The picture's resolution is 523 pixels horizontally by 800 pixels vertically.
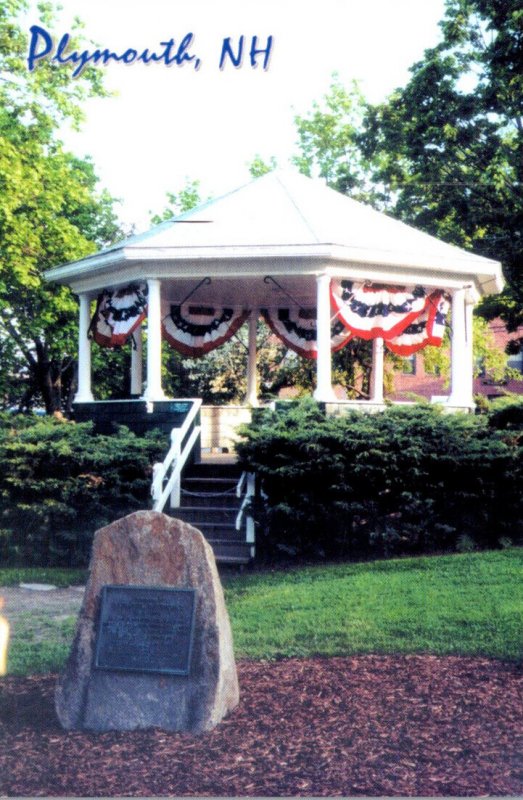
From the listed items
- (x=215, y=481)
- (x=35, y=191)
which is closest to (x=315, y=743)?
(x=215, y=481)

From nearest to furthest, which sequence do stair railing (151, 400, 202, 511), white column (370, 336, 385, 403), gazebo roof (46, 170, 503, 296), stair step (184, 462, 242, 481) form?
stair railing (151, 400, 202, 511)
gazebo roof (46, 170, 503, 296)
stair step (184, 462, 242, 481)
white column (370, 336, 385, 403)

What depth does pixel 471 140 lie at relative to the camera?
23.0m

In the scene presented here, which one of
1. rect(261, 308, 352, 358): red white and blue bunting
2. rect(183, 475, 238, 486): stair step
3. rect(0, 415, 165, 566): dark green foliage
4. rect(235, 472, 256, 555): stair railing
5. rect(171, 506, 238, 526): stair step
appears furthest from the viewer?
rect(261, 308, 352, 358): red white and blue bunting

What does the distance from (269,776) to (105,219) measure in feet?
106

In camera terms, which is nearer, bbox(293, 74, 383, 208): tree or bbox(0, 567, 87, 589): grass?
bbox(0, 567, 87, 589): grass

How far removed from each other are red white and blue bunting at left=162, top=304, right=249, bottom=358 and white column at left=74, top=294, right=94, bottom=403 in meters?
1.44

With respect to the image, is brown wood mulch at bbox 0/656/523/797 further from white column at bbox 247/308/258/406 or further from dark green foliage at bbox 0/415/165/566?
white column at bbox 247/308/258/406

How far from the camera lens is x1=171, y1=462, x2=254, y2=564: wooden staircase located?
42.0 feet

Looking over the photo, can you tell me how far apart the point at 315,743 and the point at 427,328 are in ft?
39.9

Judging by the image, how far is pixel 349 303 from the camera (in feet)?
52.0

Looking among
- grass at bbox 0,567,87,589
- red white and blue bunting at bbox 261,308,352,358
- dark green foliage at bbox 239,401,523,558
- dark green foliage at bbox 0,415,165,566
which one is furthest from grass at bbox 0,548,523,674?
red white and blue bunting at bbox 261,308,352,358

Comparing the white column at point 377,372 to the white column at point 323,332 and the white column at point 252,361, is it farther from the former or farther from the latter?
the white column at point 323,332

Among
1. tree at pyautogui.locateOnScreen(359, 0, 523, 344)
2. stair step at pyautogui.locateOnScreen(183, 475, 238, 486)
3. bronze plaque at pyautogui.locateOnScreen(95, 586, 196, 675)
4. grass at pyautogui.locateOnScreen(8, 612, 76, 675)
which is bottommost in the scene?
grass at pyautogui.locateOnScreen(8, 612, 76, 675)

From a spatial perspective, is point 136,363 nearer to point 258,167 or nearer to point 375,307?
point 375,307
